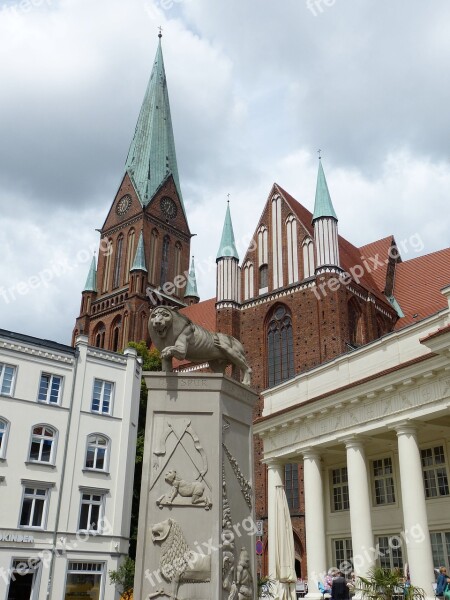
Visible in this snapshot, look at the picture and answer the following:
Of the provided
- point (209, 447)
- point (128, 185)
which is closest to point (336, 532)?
point (209, 447)

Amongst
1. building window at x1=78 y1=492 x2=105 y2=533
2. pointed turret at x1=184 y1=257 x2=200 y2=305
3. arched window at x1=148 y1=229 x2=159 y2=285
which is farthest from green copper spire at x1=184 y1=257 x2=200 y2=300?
building window at x1=78 y1=492 x2=105 y2=533

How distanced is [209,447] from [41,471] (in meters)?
19.2

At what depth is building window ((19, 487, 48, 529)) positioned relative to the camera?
23531 millimetres

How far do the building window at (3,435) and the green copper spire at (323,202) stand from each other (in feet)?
68.9

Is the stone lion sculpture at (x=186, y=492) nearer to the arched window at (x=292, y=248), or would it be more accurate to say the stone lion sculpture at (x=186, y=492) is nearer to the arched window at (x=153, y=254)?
the arched window at (x=292, y=248)

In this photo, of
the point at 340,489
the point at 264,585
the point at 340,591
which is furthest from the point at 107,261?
the point at 340,591

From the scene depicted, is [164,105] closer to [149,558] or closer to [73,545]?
[73,545]

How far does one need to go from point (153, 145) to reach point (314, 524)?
2045 inches

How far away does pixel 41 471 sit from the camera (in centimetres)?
2434

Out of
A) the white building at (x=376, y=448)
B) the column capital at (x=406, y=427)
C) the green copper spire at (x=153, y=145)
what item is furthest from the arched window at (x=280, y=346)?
the green copper spire at (x=153, y=145)

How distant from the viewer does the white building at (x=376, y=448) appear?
53.7 ft

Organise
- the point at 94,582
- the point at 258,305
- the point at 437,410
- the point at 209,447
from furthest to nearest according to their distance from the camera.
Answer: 1. the point at 258,305
2. the point at 94,582
3. the point at 437,410
4. the point at 209,447

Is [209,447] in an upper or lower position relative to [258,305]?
lower

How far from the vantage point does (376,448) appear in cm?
2062
